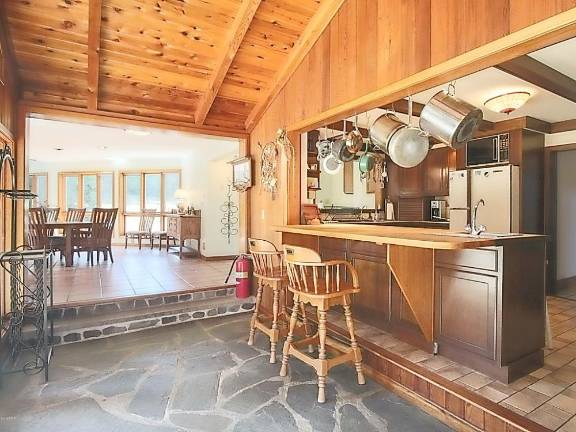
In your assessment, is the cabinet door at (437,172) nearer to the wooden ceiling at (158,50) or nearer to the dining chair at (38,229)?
the wooden ceiling at (158,50)

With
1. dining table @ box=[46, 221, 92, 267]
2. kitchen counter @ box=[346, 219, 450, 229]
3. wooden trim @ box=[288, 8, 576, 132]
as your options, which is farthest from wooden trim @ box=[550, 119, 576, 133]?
dining table @ box=[46, 221, 92, 267]

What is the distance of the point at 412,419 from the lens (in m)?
2.14

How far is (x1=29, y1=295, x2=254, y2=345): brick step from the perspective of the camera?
11.0 ft

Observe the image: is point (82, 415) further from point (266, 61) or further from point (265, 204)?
point (266, 61)

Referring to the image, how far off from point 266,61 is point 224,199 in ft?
12.6

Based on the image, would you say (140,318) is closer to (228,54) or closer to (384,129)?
(228,54)

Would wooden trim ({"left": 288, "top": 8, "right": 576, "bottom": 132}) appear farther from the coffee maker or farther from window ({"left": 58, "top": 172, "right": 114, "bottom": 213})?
window ({"left": 58, "top": 172, "right": 114, "bottom": 213})

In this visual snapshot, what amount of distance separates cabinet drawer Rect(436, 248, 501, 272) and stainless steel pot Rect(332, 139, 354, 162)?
1444mm

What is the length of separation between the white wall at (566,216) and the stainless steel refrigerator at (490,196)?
112 cm

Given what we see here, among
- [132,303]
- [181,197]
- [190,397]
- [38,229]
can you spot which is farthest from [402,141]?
[181,197]

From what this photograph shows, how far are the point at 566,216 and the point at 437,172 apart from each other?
1910 millimetres

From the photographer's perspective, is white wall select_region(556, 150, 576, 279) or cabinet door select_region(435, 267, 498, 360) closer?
cabinet door select_region(435, 267, 498, 360)

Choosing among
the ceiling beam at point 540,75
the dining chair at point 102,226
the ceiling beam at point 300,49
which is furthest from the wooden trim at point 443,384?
the dining chair at point 102,226

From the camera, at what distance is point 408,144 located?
289cm
